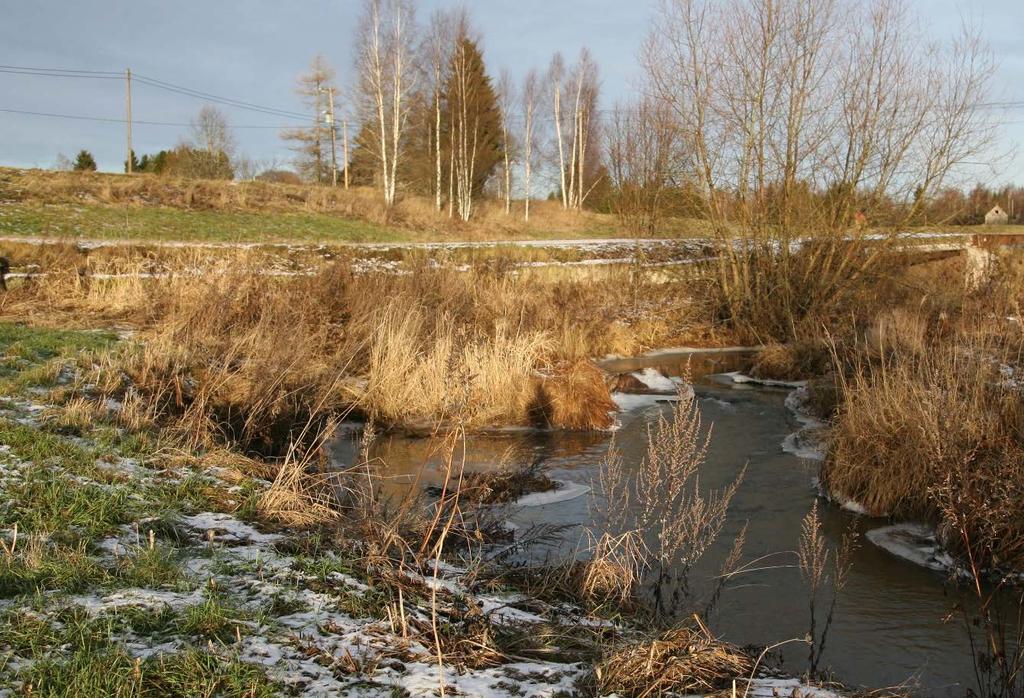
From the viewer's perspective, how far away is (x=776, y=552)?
581 centimetres

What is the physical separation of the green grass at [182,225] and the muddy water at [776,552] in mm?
14331

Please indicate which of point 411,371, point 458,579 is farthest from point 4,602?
point 411,371

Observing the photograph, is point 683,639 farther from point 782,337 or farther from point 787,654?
point 782,337

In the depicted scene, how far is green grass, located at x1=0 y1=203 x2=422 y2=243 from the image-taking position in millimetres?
22000

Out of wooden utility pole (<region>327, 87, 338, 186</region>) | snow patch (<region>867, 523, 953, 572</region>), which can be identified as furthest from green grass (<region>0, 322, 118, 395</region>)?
wooden utility pole (<region>327, 87, 338, 186</region>)

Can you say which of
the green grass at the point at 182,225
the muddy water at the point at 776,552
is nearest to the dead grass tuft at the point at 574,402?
the muddy water at the point at 776,552

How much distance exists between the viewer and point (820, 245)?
52.5ft

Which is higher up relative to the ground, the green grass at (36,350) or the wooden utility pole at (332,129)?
the wooden utility pole at (332,129)

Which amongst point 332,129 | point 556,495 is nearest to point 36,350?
point 556,495

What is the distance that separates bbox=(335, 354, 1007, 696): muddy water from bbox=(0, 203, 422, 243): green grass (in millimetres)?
14331

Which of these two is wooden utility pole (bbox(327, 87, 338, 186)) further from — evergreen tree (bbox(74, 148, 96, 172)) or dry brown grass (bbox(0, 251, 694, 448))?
dry brown grass (bbox(0, 251, 694, 448))

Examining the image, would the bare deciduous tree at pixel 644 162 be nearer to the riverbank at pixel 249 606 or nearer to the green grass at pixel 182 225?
the green grass at pixel 182 225

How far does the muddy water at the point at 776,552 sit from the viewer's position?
4.36 metres

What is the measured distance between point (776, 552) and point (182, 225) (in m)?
24.0
